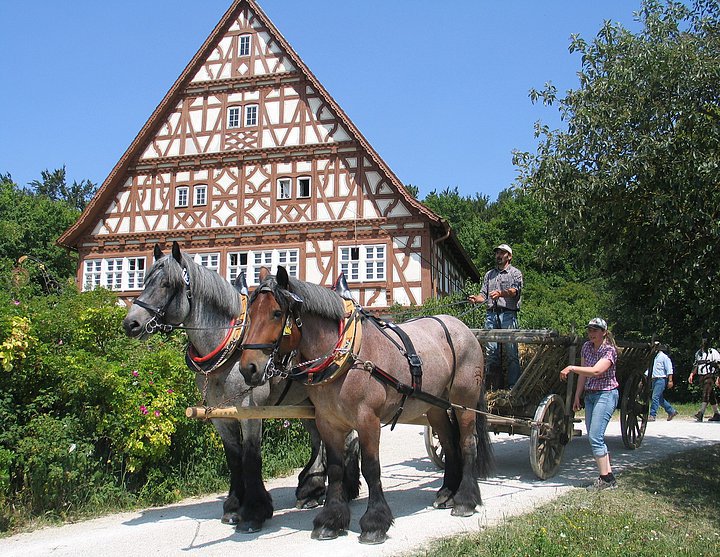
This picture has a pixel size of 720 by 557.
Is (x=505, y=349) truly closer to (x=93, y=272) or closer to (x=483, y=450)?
(x=483, y=450)

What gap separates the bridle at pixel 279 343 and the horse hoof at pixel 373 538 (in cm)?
138

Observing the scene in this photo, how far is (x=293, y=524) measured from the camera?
6.17 meters

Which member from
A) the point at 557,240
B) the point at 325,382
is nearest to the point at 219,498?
the point at 325,382

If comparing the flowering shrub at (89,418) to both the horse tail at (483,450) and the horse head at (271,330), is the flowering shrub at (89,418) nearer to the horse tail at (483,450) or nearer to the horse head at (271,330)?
the horse head at (271,330)

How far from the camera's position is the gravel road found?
5340mm

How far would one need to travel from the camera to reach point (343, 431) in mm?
5820

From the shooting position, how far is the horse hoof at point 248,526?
5.84 m


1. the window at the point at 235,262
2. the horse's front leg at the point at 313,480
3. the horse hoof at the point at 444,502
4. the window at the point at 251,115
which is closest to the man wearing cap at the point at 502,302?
the horse hoof at the point at 444,502

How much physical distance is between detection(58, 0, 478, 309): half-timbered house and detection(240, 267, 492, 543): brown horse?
50.1 feet

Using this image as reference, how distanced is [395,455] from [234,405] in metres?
4.93

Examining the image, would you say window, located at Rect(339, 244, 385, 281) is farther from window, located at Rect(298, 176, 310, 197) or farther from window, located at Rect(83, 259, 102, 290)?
window, located at Rect(83, 259, 102, 290)

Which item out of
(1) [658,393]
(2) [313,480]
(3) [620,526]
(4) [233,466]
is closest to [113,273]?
(1) [658,393]

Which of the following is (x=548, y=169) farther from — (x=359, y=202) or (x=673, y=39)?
(x=359, y=202)

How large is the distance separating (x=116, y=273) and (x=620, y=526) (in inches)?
849
